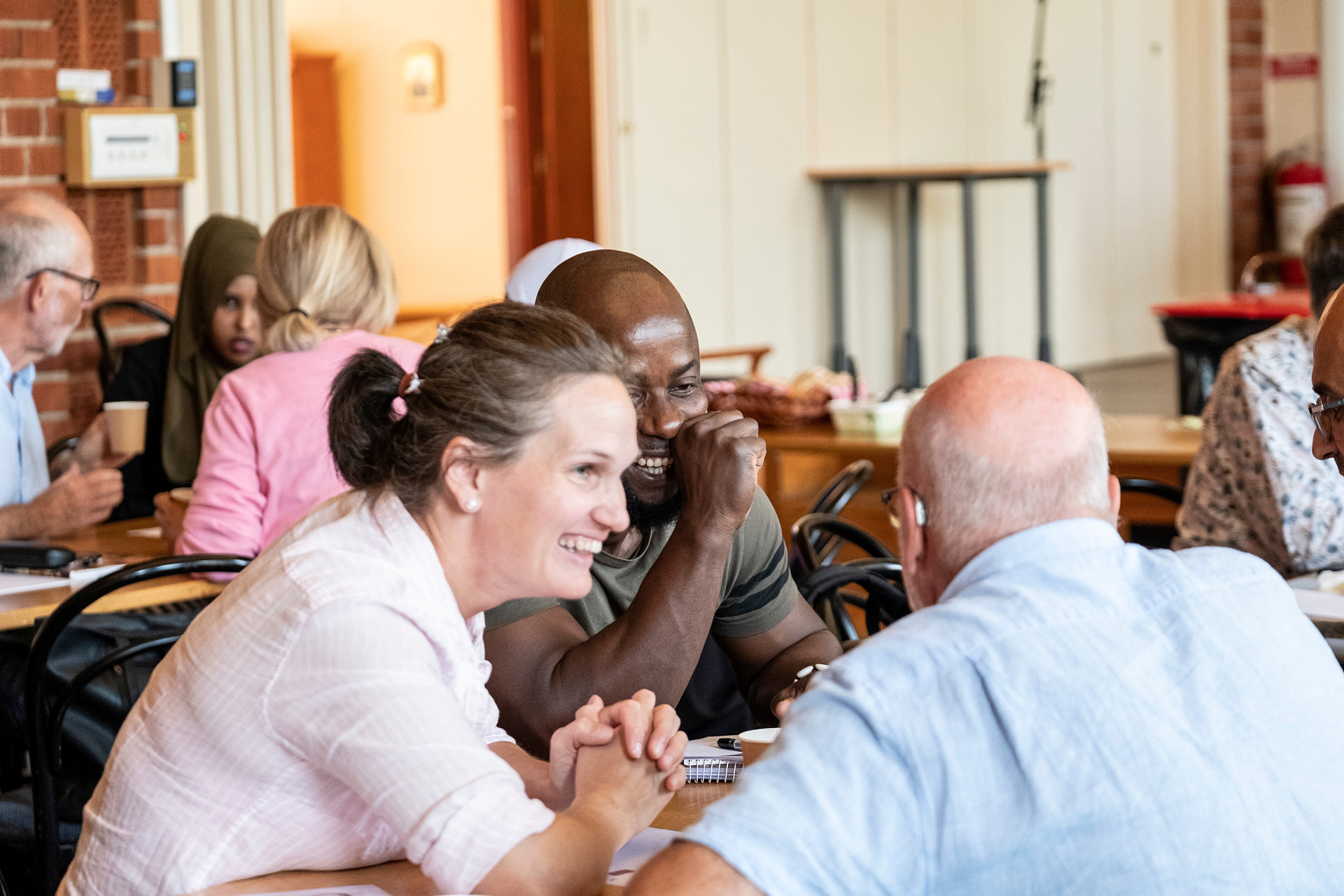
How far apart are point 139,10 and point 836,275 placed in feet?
15.2

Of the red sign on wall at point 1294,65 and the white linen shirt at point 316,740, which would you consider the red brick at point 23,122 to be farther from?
the red sign on wall at point 1294,65

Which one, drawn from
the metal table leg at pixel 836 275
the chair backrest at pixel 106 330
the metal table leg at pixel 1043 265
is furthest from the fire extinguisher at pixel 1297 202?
the chair backrest at pixel 106 330

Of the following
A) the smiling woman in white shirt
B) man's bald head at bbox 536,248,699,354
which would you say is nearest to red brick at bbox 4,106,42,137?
man's bald head at bbox 536,248,699,354

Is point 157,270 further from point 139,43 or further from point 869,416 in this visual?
point 869,416

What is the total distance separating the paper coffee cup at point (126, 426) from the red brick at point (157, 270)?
1.38 meters

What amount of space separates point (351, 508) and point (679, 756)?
392mm

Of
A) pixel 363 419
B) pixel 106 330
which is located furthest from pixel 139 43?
pixel 363 419

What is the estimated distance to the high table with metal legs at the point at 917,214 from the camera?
8.04 meters

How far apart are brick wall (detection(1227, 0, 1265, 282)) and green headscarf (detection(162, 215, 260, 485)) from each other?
9.34m

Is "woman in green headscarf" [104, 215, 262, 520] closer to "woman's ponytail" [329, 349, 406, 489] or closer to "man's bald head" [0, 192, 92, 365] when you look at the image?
"man's bald head" [0, 192, 92, 365]

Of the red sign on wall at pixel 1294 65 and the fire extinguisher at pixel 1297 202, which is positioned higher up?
the red sign on wall at pixel 1294 65

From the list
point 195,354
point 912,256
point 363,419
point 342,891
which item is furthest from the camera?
point 912,256

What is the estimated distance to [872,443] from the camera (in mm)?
4316

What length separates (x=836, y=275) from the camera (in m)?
8.21
